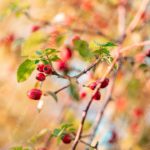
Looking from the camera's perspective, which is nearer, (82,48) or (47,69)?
(47,69)

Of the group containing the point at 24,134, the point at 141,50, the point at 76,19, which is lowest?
the point at 24,134

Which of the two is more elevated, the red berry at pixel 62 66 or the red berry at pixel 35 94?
the red berry at pixel 62 66

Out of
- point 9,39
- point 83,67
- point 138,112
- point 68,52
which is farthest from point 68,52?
point 138,112

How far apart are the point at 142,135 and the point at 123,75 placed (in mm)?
483

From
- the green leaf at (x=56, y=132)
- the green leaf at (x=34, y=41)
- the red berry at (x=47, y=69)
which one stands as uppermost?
the green leaf at (x=34, y=41)

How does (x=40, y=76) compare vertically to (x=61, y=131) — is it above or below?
above

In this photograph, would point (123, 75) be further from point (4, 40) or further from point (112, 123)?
point (4, 40)

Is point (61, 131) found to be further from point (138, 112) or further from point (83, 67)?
point (138, 112)

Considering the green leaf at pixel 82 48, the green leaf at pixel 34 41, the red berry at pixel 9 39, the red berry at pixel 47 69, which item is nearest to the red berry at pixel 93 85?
the red berry at pixel 47 69

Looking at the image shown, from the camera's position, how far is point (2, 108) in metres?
4.10

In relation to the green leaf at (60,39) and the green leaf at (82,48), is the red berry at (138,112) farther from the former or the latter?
the green leaf at (82,48)

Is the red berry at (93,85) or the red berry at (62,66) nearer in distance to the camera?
the red berry at (93,85)

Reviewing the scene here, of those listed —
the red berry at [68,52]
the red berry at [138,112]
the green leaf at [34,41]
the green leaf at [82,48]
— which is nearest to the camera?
the green leaf at [82,48]

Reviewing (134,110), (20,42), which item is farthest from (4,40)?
(134,110)
